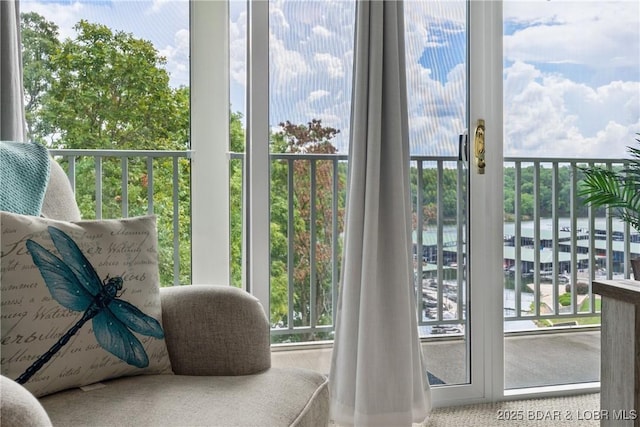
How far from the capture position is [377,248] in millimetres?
1951

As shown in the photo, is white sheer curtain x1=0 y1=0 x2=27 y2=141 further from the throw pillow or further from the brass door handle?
the brass door handle

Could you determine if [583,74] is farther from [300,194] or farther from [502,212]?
[300,194]

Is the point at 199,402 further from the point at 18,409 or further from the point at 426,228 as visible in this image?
the point at 426,228

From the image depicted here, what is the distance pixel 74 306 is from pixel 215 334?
12.8 inches

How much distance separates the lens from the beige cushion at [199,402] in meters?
0.99

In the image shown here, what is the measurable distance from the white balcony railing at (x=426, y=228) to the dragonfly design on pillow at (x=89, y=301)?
0.90 meters

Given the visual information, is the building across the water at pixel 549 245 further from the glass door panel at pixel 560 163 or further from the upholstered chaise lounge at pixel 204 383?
the upholstered chaise lounge at pixel 204 383

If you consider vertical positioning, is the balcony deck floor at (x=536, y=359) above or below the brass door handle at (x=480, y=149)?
below

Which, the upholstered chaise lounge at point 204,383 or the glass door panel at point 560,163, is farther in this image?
the glass door panel at point 560,163

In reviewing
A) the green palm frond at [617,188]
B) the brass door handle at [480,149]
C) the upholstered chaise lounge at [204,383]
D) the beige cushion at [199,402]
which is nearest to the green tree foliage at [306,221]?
the brass door handle at [480,149]

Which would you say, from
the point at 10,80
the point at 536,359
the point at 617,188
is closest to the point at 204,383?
the point at 10,80

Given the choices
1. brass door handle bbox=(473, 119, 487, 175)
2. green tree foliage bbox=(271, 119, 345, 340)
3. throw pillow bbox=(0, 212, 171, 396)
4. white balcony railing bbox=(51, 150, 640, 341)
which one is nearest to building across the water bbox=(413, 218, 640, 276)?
white balcony railing bbox=(51, 150, 640, 341)

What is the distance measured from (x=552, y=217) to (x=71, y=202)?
6.39 ft

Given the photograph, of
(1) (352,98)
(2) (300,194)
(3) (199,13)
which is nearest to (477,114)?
(1) (352,98)
